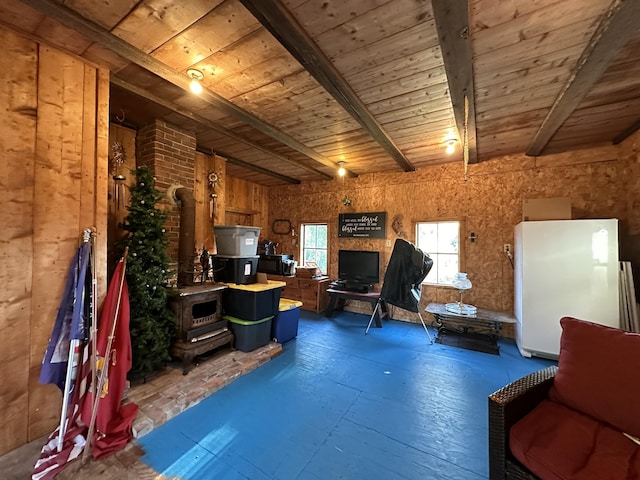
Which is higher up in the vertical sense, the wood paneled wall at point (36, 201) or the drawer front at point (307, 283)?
the wood paneled wall at point (36, 201)

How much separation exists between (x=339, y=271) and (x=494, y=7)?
14.0 ft

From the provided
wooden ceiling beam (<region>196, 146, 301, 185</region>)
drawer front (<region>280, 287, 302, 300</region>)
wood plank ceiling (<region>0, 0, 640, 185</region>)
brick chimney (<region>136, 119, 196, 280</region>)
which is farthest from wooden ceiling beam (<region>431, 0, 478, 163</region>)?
drawer front (<region>280, 287, 302, 300</region>)

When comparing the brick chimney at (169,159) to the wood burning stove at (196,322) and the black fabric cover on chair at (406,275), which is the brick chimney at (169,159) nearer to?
the wood burning stove at (196,322)

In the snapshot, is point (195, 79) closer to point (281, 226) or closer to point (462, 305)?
point (281, 226)

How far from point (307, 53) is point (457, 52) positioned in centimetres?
104

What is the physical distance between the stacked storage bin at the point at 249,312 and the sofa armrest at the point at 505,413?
2.39 metres

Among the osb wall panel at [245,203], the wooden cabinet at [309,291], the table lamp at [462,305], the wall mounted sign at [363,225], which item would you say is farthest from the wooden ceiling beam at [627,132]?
the osb wall panel at [245,203]

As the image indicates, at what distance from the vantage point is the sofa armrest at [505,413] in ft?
4.13

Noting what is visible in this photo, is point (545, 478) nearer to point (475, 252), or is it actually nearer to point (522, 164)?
point (475, 252)

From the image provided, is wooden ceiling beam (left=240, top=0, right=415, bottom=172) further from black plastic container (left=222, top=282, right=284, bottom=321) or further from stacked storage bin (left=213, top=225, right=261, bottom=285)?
black plastic container (left=222, top=282, right=284, bottom=321)

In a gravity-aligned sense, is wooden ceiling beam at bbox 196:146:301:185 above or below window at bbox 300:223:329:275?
above

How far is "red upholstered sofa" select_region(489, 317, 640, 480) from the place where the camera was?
1.08 m

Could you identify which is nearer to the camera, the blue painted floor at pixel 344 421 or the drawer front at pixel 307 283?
the blue painted floor at pixel 344 421

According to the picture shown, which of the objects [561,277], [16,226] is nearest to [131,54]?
[16,226]
